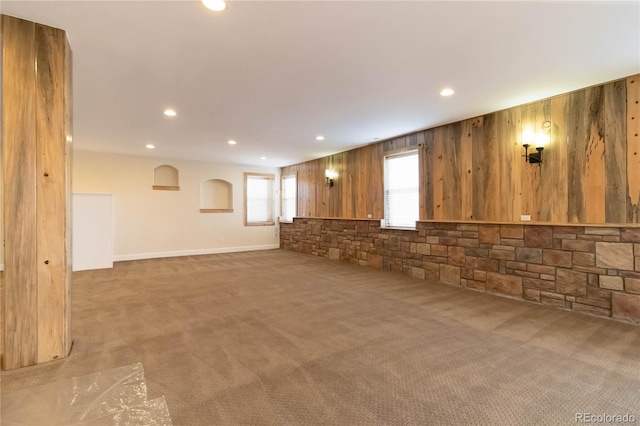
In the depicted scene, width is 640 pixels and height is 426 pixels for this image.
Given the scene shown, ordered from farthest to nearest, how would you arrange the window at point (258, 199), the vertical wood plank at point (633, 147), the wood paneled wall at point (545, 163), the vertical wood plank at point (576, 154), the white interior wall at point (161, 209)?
the window at point (258, 199) → the white interior wall at point (161, 209) → the vertical wood plank at point (576, 154) → the wood paneled wall at point (545, 163) → the vertical wood plank at point (633, 147)

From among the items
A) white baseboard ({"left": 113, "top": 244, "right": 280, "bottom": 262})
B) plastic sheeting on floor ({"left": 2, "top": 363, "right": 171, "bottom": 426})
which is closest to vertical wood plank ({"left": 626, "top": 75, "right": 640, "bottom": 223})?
plastic sheeting on floor ({"left": 2, "top": 363, "right": 171, "bottom": 426})

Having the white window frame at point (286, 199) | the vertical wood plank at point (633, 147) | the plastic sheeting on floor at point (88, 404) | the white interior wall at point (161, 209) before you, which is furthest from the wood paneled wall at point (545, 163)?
the white interior wall at point (161, 209)

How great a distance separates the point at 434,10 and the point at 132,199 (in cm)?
766

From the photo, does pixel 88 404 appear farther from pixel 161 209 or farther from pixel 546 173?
pixel 161 209

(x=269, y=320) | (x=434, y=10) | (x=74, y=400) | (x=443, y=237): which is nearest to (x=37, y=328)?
(x=74, y=400)

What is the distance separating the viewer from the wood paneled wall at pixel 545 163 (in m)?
3.22

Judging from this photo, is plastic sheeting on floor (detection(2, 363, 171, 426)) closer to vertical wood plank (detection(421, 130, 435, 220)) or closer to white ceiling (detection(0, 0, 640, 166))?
white ceiling (detection(0, 0, 640, 166))

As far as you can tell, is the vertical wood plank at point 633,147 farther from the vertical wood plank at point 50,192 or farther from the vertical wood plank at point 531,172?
the vertical wood plank at point 50,192

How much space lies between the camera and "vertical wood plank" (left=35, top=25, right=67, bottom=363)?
2254 millimetres

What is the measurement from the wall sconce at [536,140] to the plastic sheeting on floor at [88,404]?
4.61 meters

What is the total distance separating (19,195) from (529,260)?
5263 millimetres

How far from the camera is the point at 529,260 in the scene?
386cm

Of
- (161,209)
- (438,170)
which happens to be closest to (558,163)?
(438,170)

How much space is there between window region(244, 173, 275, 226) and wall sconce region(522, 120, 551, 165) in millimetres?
7085
